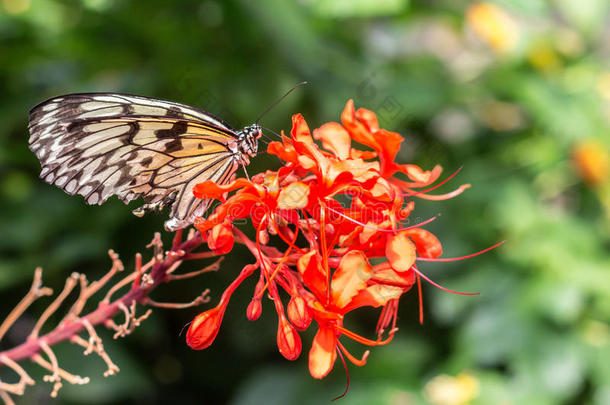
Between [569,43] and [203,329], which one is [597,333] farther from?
[203,329]

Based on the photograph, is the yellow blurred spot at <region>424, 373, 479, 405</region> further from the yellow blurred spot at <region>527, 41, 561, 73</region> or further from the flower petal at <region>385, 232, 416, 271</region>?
the yellow blurred spot at <region>527, 41, 561, 73</region>

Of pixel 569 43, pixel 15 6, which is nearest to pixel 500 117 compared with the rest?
pixel 569 43

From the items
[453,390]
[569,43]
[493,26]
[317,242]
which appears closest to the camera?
[317,242]

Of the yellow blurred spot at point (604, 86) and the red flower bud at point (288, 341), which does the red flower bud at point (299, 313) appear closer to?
the red flower bud at point (288, 341)

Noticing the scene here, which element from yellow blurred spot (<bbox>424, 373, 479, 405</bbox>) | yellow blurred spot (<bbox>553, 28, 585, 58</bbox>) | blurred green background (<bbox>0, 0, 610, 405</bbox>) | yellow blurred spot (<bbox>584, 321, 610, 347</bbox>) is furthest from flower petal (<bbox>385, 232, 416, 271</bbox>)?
yellow blurred spot (<bbox>553, 28, 585, 58</bbox>)

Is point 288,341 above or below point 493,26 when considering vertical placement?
above

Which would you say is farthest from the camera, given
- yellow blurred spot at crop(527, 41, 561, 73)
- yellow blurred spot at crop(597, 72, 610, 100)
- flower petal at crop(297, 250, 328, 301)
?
yellow blurred spot at crop(527, 41, 561, 73)
